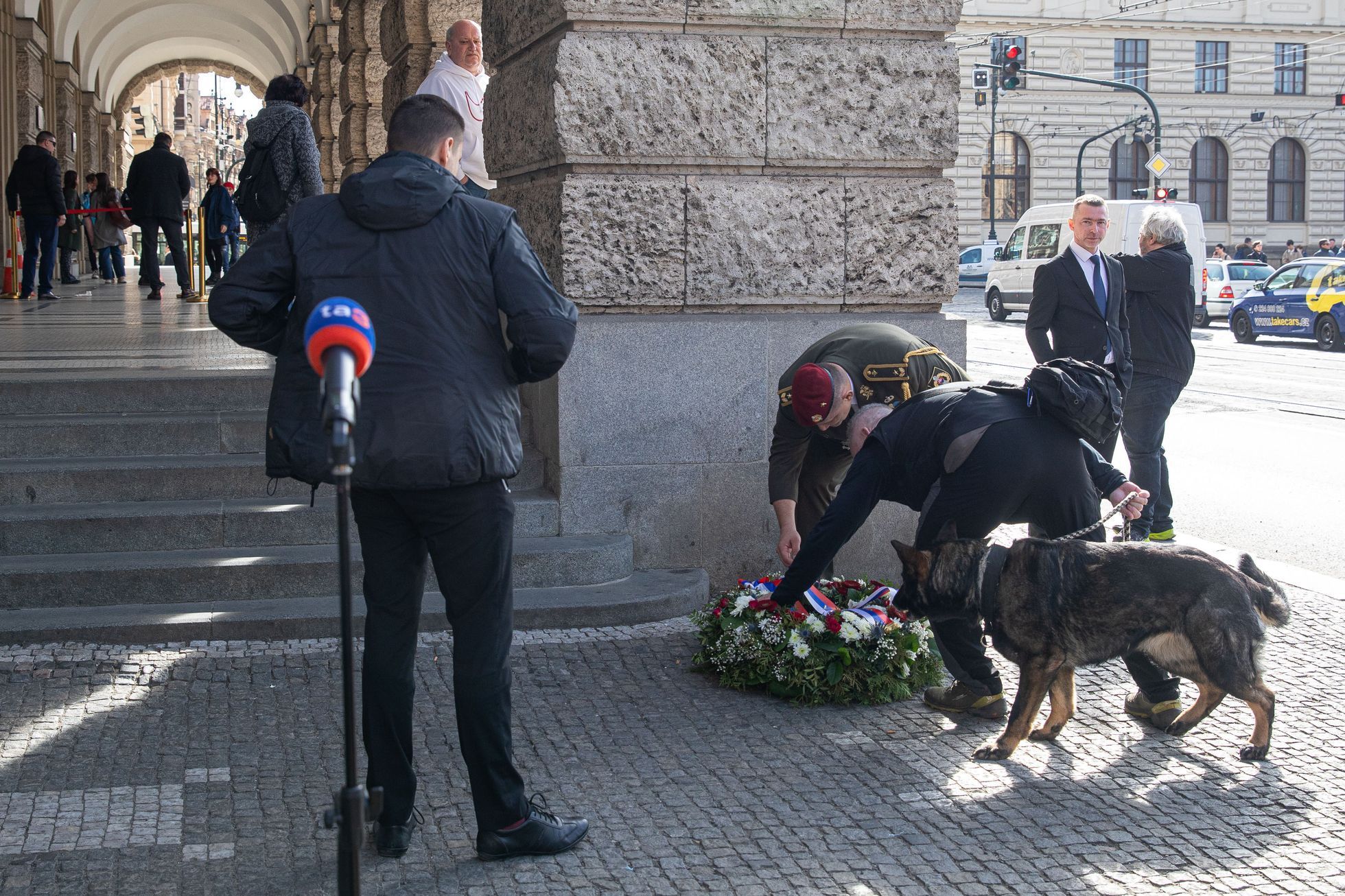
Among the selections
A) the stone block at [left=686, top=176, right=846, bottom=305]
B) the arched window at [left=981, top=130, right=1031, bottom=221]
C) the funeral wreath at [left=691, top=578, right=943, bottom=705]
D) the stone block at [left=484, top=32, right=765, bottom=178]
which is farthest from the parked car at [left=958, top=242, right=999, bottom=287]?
the funeral wreath at [left=691, top=578, right=943, bottom=705]

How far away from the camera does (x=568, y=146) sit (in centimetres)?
659

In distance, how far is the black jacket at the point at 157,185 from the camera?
54.2 ft

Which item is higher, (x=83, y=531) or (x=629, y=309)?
(x=629, y=309)

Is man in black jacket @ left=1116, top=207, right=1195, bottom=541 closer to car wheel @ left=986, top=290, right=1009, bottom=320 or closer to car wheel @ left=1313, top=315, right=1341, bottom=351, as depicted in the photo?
car wheel @ left=1313, top=315, right=1341, bottom=351

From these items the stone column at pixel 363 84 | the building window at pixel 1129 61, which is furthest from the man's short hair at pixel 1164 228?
the building window at pixel 1129 61

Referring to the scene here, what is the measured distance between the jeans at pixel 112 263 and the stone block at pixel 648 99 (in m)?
20.8

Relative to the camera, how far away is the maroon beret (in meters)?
5.12

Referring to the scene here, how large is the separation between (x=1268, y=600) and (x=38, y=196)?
51.4ft

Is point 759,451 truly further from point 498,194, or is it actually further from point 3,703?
point 3,703

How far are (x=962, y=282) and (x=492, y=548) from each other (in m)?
41.1

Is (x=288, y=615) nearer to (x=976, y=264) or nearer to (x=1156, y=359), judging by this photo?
(x=1156, y=359)

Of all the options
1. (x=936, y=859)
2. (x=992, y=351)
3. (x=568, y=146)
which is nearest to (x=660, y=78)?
(x=568, y=146)

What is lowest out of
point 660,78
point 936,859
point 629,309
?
point 936,859

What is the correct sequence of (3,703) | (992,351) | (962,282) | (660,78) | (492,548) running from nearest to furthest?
(492,548) → (3,703) → (660,78) → (992,351) → (962,282)
